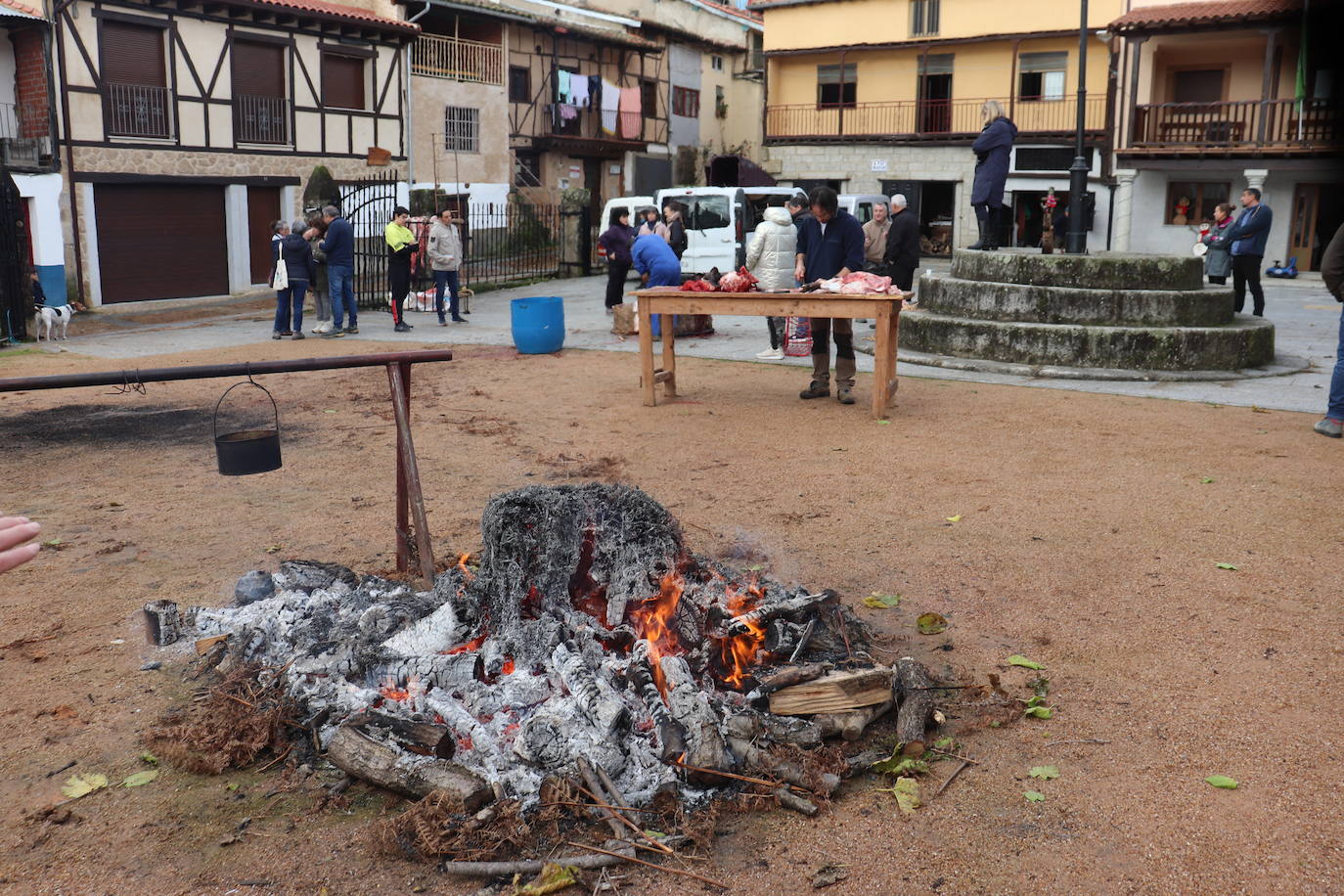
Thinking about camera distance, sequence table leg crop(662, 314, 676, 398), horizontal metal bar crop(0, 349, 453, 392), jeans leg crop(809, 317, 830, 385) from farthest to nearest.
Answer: table leg crop(662, 314, 676, 398), jeans leg crop(809, 317, 830, 385), horizontal metal bar crop(0, 349, 453, 392)

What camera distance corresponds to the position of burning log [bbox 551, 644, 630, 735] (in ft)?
11.4

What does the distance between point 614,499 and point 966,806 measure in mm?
1725

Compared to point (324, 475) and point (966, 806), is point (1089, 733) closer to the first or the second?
point (966, 806)

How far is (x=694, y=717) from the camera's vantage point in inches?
137

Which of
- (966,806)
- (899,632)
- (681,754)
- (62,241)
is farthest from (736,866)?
(62,241)

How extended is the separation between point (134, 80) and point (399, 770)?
20739mm

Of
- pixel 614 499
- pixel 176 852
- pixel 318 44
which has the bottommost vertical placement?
pixel 176 852

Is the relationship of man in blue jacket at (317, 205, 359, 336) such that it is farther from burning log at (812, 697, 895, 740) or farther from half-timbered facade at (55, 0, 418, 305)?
burning log at (812, 697, 895, 740)

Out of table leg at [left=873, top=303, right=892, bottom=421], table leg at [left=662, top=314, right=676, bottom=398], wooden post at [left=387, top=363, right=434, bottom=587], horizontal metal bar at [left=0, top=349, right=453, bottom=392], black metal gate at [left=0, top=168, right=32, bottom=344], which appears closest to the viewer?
horizontal metal bar at [left=0, top=349, right=453, bottom=392]

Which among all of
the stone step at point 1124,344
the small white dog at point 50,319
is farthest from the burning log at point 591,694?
the small white dog at point 50,319

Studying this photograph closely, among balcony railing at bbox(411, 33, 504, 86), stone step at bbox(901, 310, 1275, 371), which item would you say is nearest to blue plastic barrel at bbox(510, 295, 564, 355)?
stone step at bbox(901, 310, 1275, 371)

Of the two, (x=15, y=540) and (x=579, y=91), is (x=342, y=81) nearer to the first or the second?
(x=579, y=91)

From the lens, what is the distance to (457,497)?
21.3ft

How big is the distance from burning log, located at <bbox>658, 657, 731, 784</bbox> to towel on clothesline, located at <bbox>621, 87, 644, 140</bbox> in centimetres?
3162
